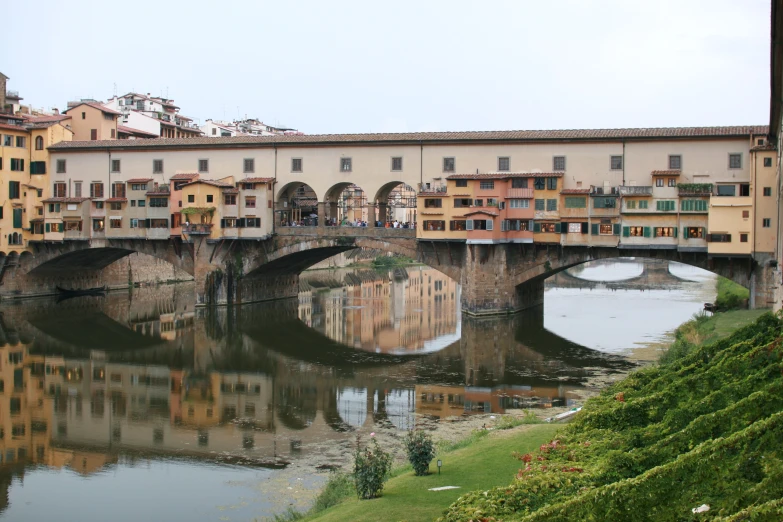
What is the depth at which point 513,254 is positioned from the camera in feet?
141

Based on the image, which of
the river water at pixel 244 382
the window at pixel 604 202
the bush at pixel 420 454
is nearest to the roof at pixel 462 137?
the window at pixel 604 202

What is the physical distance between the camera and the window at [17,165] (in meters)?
49.7

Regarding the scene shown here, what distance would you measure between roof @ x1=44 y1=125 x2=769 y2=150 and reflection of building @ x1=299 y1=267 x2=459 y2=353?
9.50 meters

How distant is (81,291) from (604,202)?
34.2 meters

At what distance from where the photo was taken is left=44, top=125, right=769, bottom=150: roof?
39.1 metres

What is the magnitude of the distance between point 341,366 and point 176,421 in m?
9.59

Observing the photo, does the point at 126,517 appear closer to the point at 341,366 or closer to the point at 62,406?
the point at 62,406

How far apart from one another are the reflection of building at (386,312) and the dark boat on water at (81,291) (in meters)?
13.4

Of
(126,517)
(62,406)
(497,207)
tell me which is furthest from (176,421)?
(497,207)

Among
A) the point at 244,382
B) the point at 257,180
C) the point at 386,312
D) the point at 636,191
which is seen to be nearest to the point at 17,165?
the point at 257,180

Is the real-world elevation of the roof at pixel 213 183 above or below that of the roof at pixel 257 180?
below

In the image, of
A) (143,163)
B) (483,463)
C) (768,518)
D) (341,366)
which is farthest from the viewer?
(143,163)

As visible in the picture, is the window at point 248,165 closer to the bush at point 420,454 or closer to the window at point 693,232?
the window at point 693,232

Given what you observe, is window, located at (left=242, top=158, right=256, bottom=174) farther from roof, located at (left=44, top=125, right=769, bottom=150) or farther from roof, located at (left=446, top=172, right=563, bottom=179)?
roof, located at (left=446, top=172, right=563, bottom=179)
